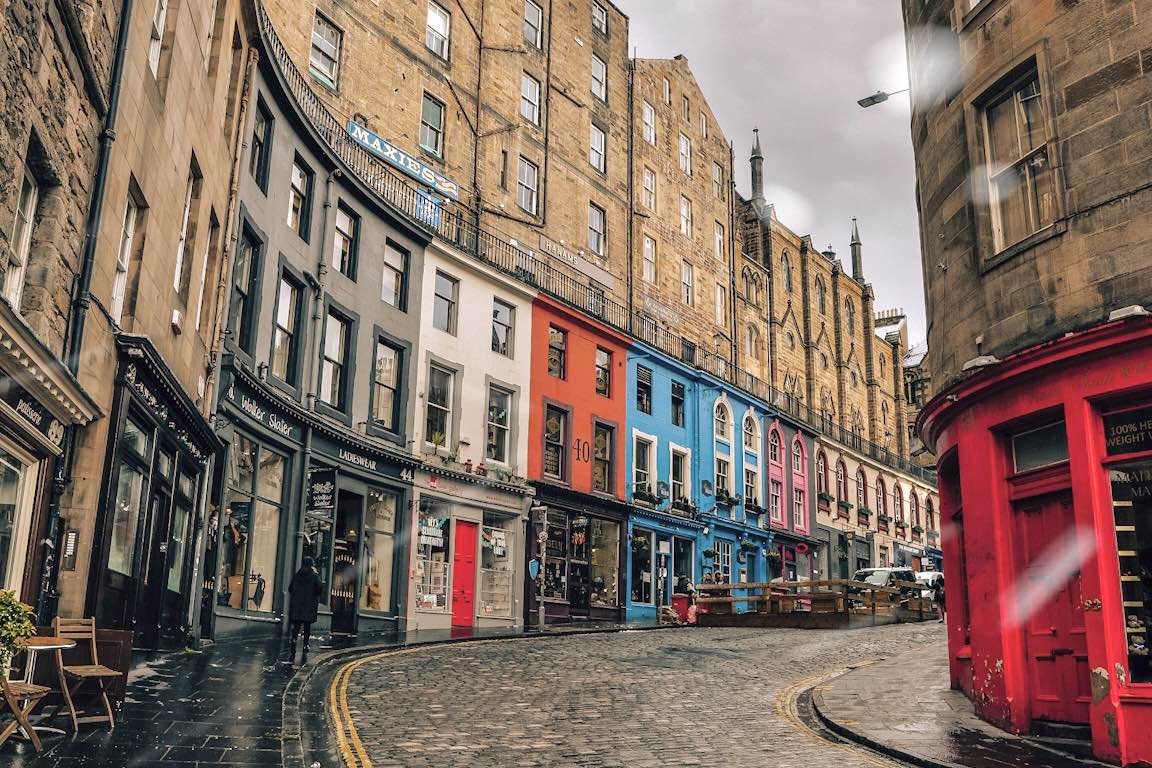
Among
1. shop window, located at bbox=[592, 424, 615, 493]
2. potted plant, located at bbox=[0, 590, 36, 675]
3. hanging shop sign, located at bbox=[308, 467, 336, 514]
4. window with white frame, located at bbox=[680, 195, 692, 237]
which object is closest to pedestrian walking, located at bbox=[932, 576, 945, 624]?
shop window, located at bbox=[592, 424, 615, 493]

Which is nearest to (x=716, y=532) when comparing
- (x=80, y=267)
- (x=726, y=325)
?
(x=726, y=325)

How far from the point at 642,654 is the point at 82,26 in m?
12.9

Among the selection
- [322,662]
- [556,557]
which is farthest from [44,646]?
[556,557]

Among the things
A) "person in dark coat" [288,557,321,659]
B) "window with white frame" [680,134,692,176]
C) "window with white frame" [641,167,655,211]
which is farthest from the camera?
"window with white frame" [680,134,692,176]

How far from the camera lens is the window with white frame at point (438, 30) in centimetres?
3002

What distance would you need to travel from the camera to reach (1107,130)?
10992mm

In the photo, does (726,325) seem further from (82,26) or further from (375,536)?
(82,26)

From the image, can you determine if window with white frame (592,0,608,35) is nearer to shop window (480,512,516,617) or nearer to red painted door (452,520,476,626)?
shop window (480,512,516,617)

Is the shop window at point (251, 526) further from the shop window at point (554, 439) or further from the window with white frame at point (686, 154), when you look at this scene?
the window with white frame at point (686, 154)

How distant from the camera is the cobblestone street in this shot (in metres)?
9.11

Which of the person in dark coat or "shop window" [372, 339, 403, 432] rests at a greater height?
"shop window" [372, 339, 403, 432]

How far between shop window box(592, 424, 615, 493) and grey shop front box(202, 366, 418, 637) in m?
8.44

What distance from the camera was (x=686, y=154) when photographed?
43.1 m

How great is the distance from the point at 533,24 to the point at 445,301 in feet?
42.5
